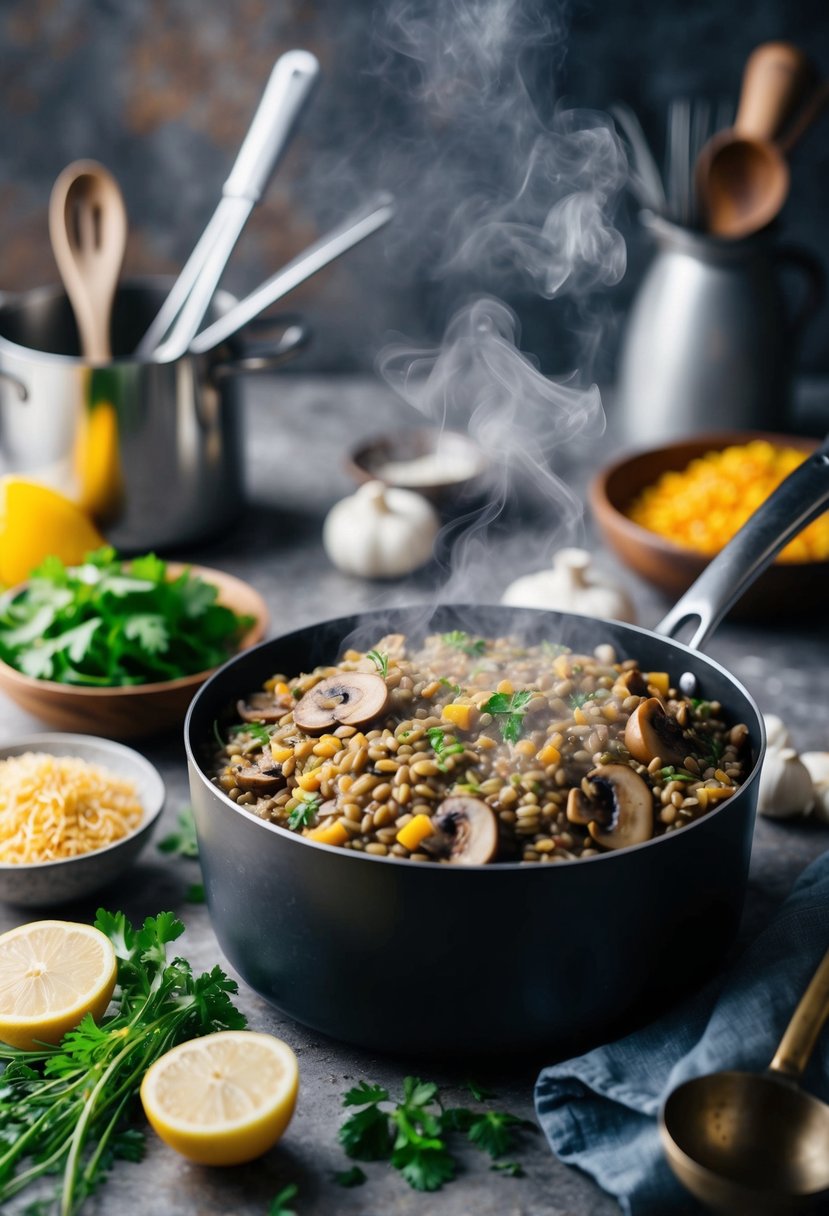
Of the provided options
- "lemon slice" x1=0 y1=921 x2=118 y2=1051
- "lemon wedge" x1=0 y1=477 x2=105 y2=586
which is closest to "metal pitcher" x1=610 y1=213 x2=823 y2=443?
"lemon wedge" x1=0 y1=477 x2=105 y2=586

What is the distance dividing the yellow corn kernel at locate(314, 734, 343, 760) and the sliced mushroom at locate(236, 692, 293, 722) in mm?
175

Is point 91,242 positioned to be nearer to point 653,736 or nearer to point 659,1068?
point 653,736

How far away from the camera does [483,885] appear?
135 centimetres

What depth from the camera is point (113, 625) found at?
89.5 inches

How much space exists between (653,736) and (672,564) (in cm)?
101

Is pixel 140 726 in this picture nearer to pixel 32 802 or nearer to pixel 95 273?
pixel 32 802

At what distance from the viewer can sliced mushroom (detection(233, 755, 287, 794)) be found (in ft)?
5.34

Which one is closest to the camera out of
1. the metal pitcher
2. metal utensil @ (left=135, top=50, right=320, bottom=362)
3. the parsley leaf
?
the parsley leaf

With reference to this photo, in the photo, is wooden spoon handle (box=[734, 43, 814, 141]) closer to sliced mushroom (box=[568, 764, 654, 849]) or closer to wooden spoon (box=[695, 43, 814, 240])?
wooden spoon (box=[695, 43, 814, 240])

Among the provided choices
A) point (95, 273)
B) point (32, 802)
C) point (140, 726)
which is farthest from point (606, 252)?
point (32, 802)

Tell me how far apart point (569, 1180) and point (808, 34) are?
332 cm

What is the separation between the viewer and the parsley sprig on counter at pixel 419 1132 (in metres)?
1.39

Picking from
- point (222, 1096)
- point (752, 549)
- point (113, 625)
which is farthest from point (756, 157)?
point (222, 1096)

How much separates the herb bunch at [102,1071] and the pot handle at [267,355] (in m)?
1.53
